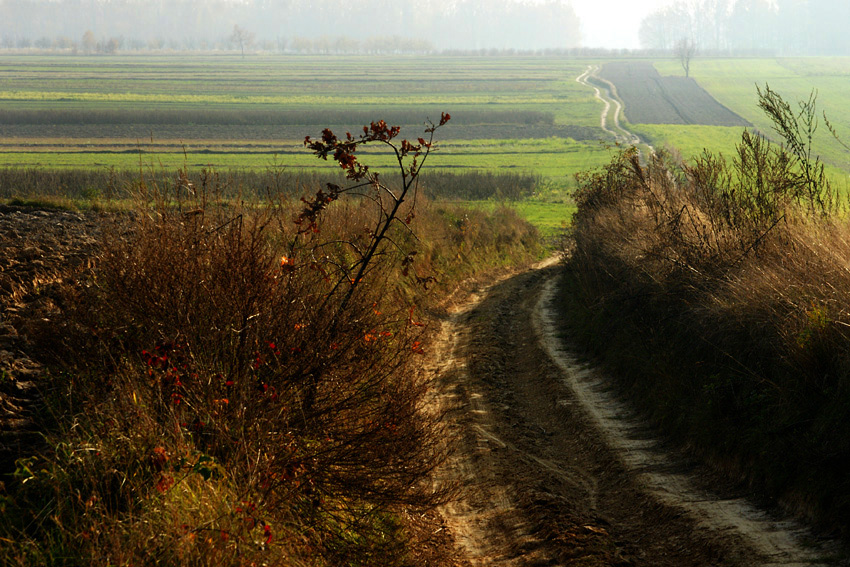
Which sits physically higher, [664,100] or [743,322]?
[664,100]

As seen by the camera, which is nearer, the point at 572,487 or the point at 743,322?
the point at 572,487

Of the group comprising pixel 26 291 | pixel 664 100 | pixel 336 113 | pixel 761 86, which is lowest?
pixel 26 291

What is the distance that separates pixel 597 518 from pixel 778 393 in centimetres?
242

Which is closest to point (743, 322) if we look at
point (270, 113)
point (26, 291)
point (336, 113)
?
point (26, 291)

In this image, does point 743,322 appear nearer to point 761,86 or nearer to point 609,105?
point 609,105

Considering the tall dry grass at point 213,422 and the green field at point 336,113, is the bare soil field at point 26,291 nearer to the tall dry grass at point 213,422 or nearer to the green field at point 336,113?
the tall dry grass at point 213,422

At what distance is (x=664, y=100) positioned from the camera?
315 ft

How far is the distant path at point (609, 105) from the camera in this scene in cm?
6700

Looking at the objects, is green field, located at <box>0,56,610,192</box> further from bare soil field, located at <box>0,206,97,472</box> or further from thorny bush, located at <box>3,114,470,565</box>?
thorny bush, located at <box>3,114,470,565</box>

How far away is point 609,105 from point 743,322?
89.7 metres

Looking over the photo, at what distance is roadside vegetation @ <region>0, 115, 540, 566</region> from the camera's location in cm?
460

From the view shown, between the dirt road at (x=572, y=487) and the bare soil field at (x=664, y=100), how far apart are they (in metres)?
69.3

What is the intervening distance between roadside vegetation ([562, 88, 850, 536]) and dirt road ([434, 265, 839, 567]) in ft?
1.49

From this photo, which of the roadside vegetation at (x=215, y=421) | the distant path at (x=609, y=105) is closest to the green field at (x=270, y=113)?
the distant path at (x=609, y=105)
